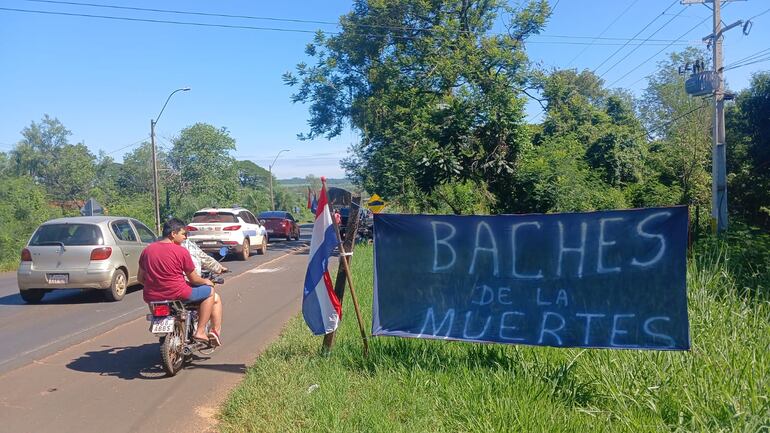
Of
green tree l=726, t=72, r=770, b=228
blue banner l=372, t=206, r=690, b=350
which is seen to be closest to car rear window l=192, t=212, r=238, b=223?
blue banner l=372, t=206, r=690, b=350

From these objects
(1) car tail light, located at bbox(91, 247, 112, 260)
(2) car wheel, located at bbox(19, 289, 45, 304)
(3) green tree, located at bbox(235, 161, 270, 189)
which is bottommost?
(2) car wheel, located at bbox(19, 289, 45, 304)

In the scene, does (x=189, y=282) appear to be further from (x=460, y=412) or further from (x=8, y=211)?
Result: (x=8, y=211)

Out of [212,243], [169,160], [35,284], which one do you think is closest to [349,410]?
[35,284]

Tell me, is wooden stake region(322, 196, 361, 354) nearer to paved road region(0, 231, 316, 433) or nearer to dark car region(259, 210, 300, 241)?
paved road region(0, 231, 316, 433)

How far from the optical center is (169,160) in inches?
2549

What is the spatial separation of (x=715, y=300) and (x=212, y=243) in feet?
49.9

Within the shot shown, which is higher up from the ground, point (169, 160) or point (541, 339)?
point (169, 160)

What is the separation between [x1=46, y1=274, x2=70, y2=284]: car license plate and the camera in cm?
1078

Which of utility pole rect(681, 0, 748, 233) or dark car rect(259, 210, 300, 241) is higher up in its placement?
utility pole rect(681, 0, 748, 233)

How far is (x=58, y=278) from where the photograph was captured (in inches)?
425

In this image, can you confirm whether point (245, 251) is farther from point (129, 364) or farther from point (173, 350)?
point (173, 350)

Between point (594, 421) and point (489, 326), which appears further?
point (489, 326)

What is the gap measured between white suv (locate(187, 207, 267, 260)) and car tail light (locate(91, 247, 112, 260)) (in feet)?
23.4

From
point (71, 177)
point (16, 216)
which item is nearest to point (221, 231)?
point (16, 216)
